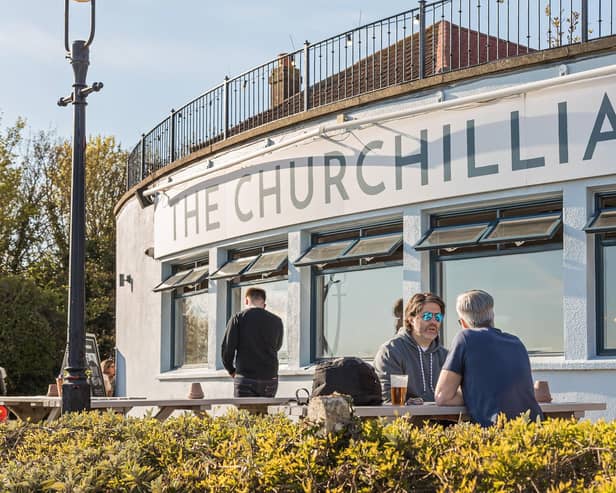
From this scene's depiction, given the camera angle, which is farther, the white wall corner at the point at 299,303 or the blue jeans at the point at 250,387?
the white wall corner at the point at 299,303

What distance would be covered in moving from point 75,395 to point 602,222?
5267 millimetres

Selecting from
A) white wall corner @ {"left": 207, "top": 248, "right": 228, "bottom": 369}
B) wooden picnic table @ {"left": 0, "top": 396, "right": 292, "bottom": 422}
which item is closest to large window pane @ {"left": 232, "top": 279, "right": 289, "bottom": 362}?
white wall corner @ {"left": 207, "top": 248, "right": 228, "bottom": 369}

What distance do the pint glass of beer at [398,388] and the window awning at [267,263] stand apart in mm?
Result: 7808

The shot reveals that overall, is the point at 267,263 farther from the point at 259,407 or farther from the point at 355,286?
the point at 259,407

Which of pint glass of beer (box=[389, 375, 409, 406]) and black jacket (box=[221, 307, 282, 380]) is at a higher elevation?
black jacket (box=[221, 307, 282, 380])

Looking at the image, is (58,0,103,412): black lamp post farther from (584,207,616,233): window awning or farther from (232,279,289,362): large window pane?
(232,279,289,362): large window pane

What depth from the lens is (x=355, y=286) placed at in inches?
549

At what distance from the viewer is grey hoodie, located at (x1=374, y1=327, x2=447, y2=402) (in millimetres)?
7605

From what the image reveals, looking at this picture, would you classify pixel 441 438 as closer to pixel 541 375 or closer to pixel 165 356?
pixel 541 375

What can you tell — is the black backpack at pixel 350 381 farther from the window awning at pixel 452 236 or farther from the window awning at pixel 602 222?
the window awning at pixel 452 236

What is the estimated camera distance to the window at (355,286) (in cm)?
1332

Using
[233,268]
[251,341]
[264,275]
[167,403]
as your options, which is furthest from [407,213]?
[233,268]

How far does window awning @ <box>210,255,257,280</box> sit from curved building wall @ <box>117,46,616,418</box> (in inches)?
5.2

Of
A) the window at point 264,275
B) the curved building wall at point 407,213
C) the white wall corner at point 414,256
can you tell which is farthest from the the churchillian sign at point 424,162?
the window at point 264,275
